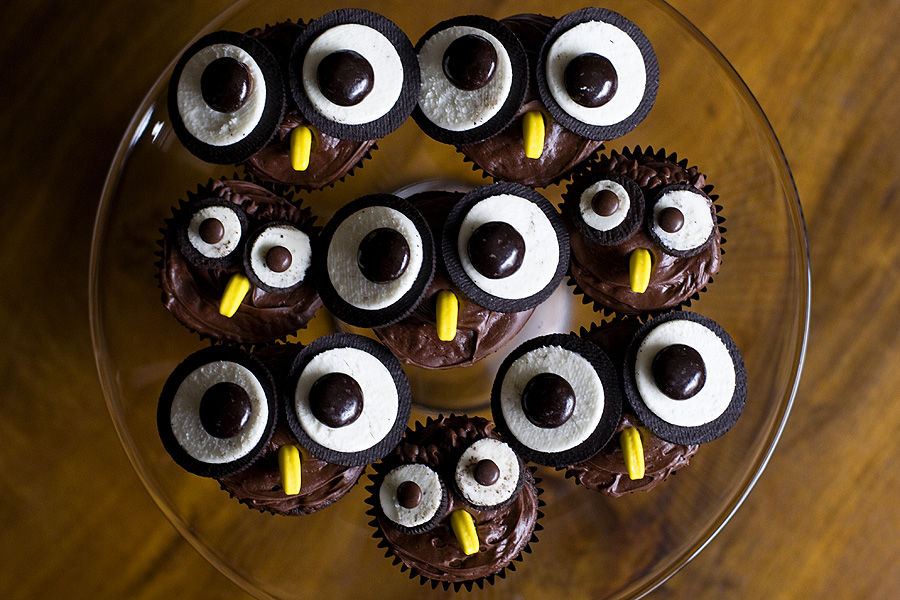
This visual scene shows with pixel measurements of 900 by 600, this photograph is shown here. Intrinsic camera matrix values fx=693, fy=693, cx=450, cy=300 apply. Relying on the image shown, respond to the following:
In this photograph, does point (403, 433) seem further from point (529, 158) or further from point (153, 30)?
point (153, 30)

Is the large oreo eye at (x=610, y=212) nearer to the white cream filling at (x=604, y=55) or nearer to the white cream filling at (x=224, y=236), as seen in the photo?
the white cream filling at (x=604, y=55)

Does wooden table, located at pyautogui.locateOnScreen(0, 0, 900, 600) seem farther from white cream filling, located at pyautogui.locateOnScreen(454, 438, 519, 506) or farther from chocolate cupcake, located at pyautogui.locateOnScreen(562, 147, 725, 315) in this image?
white cream filling, located at pyautogui.locateOnScreen(454, 438, 519, 506)

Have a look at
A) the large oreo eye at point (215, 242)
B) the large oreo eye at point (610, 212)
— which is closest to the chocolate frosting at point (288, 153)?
the large oreo eye at point (215, 242)

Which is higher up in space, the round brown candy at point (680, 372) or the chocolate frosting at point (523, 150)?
the chocolate frosting at point (523, 150)

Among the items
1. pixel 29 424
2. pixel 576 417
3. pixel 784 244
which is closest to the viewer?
pixel 576 417

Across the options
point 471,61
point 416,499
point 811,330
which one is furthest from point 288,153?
point 811,330

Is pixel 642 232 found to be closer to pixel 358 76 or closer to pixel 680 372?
pixel 680 372

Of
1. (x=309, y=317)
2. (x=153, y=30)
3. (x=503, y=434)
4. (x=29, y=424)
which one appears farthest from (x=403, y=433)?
(x=153, y=30)
